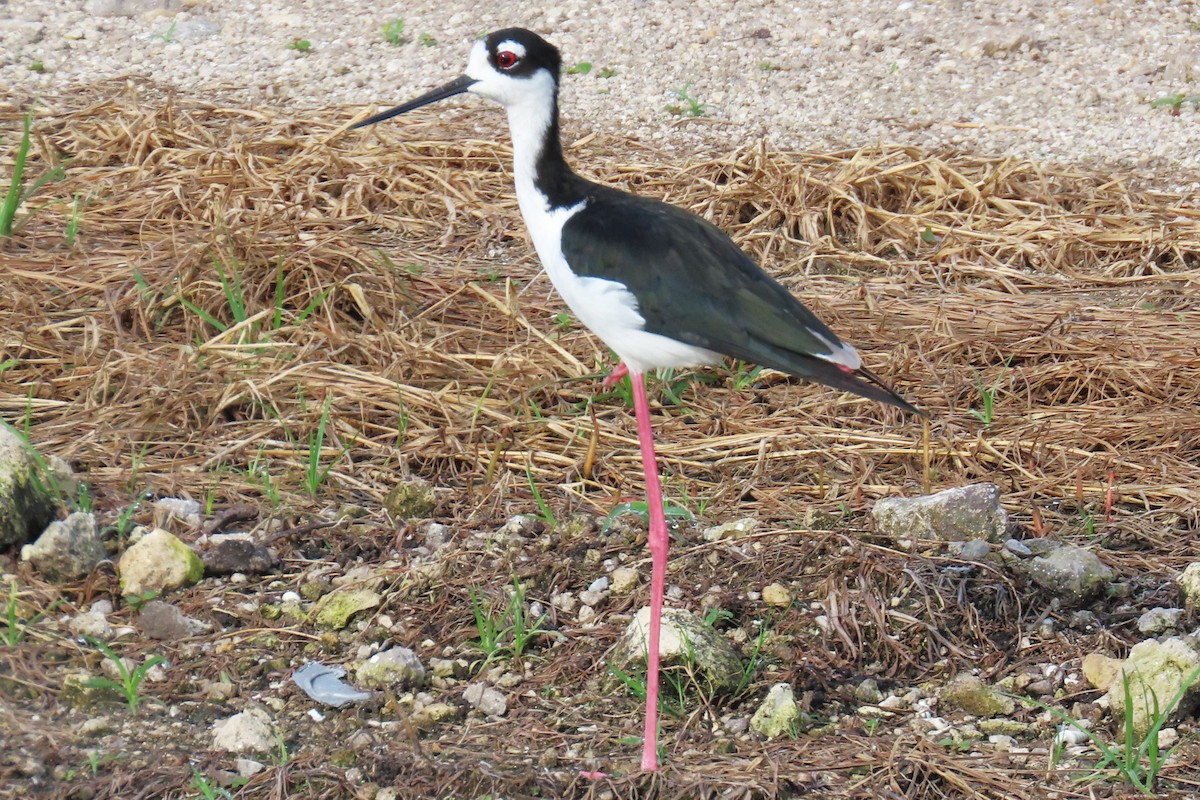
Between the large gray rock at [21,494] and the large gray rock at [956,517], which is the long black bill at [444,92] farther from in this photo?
the large gray rock at [956,517]

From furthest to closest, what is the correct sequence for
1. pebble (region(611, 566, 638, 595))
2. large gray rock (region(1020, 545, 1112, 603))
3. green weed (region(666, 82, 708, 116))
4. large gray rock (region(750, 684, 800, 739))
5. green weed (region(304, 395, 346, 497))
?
green weed (region(666, 82, 708, 116))
green weed (region(304, 395, 346, 497))
pebble (region(611, 566, 638, 595))
large gray rock (region(1020, 545, 1112, 603))
large gray rock (region(750, 684, 800, 739))

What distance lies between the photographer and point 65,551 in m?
2.96

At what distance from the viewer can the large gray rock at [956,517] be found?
3057 mm

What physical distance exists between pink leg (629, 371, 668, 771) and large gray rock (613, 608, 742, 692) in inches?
1.6

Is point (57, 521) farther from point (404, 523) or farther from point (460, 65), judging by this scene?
point (460, 65)

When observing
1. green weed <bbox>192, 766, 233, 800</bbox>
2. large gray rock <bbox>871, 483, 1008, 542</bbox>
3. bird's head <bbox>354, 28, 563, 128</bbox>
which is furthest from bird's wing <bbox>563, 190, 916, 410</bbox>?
green weed <bbox>192, 766, 233, 800</bbox>

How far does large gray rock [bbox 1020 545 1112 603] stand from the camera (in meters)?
2.89

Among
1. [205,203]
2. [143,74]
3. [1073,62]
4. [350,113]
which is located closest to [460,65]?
[350,113]

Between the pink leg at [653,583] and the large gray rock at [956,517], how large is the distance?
0.57 m

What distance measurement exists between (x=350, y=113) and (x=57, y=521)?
9.44 ft

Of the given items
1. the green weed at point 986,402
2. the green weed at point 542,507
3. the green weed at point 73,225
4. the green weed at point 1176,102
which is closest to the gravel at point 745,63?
the green weed at point 1176,102

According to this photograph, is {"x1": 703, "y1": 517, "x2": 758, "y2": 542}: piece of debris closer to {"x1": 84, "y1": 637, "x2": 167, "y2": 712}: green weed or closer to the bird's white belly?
the bird's white belly

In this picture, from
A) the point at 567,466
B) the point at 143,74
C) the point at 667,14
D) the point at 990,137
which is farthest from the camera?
the point at 667,14

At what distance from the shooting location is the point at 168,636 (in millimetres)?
2809
